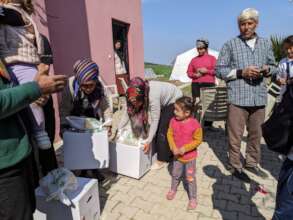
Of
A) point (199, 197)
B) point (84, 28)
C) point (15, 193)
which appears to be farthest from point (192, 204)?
point (84, 28)

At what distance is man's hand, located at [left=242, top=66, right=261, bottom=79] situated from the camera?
9.11ft

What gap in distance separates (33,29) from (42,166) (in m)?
1.44

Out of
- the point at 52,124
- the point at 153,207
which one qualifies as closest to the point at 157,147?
the point at 153,207

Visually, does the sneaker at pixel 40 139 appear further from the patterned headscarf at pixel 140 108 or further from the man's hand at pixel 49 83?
the patterned headscarf at pixel 140 108

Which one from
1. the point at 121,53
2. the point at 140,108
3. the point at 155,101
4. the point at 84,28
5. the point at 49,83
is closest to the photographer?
the point at 49,83

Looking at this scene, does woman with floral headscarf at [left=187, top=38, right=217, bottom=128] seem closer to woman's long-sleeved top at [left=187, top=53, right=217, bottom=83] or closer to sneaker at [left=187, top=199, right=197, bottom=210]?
woman's long-sleeved top at [left=187, top=53, right=217, bottom=83]

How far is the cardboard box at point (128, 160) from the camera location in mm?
3178

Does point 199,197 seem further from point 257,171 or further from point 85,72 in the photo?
point 85,72

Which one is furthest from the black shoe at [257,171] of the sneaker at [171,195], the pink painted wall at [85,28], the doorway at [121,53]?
the doorway at [121,53]

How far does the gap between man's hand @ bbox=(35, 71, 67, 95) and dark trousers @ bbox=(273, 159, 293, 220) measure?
1.35 meters

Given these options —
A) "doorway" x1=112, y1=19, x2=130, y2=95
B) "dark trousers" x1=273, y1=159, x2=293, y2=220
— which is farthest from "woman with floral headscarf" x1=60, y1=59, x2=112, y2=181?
"doorway" x1=112, y1=19, x2=130, y2=95

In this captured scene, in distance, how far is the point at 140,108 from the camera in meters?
3.21

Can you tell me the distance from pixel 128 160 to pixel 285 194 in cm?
208

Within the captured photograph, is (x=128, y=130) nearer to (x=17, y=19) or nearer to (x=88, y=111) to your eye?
(x=88, y=111)
